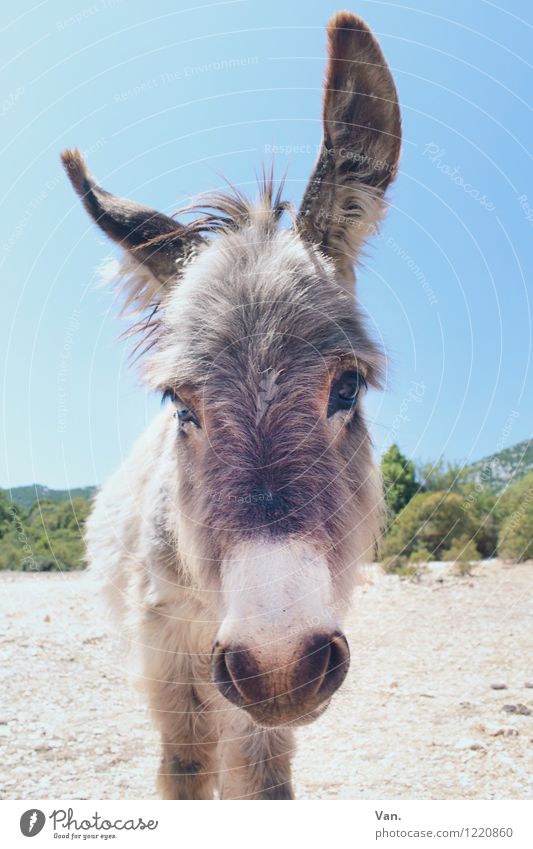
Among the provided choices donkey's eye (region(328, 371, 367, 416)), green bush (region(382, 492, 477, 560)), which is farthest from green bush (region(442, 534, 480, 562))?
donkey's eye (region(328, 371, 367, 416))

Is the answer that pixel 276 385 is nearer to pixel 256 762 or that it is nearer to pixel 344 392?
pixel 344 392

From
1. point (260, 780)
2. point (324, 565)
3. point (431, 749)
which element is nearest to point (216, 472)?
point (324, 565)

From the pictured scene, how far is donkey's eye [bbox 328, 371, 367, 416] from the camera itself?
2.03 metres

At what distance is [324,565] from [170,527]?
115 cm

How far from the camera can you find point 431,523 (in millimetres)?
10484

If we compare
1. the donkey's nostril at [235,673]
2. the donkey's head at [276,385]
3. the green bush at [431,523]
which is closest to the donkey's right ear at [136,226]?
the donkey's head at [276,385]

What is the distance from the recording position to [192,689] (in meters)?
2.87

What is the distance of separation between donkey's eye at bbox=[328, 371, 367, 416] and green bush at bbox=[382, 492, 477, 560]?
7.61 m

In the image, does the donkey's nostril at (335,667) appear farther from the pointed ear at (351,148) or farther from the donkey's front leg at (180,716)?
the pointed ear at (351,148)

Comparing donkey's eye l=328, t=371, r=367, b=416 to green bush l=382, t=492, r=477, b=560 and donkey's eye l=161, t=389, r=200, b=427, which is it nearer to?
donkey's eye l=161, t=389, r=200, b=427

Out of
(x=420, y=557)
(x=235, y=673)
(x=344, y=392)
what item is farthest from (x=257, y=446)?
(x=420, y=557)

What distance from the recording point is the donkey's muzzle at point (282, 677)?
1408 mm

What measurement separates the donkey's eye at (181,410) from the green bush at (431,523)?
303 inches

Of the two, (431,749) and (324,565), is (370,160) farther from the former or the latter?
(431,749)
